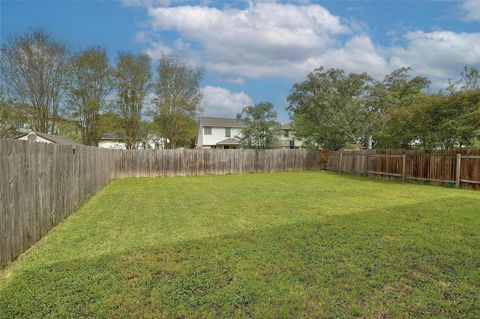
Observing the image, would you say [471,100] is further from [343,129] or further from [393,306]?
[393,306]

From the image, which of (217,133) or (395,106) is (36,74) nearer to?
(217,133)

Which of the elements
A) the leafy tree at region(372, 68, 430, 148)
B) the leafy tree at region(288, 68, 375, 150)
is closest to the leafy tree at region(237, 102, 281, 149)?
the leafy tree at region(288, 68, 375, 150)

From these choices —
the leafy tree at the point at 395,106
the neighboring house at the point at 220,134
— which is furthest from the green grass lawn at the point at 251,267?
the neighboring house at the point at 220,134

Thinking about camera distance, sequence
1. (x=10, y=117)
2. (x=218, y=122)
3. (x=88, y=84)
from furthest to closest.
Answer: (x=218, y=122), (x=88, y=84), (x=10, y=117)

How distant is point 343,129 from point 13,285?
843 inches

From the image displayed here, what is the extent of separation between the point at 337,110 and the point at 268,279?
68.2ft

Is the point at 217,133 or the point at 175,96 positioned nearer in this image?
the point at 175,96

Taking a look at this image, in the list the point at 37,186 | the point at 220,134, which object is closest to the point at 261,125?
the point at 220,134

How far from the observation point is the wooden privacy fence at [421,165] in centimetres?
1120

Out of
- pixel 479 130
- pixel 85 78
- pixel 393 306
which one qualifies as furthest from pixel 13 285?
pixel 85 78

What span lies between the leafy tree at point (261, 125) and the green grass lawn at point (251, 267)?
1717 cm

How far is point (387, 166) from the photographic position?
49.3 feet

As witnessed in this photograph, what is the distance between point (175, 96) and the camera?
24.9 metres

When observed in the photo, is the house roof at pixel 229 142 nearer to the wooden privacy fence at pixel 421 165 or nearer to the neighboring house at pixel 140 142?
the neighboring house at pixel 140 142
